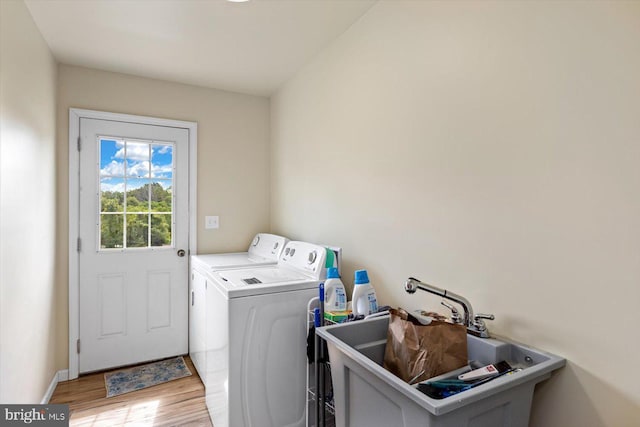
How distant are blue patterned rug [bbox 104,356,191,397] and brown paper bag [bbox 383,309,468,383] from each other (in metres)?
2.12

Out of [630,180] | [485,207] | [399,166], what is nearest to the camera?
[630,180]

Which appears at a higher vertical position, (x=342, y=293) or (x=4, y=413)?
Answer: (x=342, y=293)

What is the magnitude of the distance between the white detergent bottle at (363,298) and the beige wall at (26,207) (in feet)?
5.07

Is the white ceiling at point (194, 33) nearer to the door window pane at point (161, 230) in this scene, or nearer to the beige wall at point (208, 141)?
the beige wall at point (208, 141)

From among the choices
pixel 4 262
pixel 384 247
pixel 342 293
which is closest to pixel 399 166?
pixel 384 247

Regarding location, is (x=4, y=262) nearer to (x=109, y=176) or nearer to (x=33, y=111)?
(x=33, y=111)

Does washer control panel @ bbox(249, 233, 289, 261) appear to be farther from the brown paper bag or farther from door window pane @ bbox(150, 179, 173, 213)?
the brown paper bag

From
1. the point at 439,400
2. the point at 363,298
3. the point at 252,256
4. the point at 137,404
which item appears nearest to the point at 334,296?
the point at 363,298

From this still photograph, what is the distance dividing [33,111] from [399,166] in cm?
201

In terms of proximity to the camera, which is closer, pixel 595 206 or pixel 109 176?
pixel 595 206

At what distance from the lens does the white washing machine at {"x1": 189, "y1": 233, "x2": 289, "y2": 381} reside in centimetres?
234

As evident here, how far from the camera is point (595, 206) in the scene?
0.94 m

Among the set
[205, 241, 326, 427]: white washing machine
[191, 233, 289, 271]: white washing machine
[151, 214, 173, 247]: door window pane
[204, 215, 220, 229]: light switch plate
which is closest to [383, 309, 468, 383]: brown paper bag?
[205, 241, 326, 427]: white washing machine

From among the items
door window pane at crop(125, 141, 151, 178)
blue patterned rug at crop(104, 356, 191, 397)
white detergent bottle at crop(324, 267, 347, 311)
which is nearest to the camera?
white detergent bottle at crop(324, 267, 347, 311)
